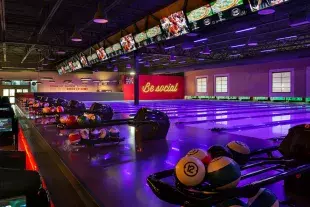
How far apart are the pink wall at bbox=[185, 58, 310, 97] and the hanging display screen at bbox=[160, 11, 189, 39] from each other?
465 inches

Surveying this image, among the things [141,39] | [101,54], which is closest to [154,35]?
[141,39]

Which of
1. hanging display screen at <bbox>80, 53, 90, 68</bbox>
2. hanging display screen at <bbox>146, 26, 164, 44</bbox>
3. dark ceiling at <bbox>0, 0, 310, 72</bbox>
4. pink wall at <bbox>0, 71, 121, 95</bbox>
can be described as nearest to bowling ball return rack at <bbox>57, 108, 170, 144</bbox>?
hanging display screen at <bbox>146, 26, 164, 44</bbox>

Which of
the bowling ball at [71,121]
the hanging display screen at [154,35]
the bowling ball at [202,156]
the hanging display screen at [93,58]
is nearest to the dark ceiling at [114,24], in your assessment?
the hanging display screen at [93,58]

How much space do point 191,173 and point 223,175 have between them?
169 millimetres

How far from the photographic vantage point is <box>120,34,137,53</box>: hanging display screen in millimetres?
9651

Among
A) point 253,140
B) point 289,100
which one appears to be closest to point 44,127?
point 253,140

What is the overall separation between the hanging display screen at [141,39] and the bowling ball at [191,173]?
760 centimetres

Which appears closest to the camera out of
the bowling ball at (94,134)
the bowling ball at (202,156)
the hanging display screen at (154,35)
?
the bowling ball at (202,156)

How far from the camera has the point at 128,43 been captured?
9.91 meters

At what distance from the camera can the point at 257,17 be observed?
876 cm

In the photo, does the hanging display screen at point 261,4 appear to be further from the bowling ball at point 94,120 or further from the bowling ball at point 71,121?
the bowling ball at point 71,121

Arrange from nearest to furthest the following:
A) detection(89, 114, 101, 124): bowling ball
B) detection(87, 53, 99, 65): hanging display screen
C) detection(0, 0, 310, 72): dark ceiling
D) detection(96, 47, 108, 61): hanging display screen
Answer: detection(89, 114, 101, 124): bowling ball < detection(0, 0, 310, 72): dark ceiling < detection(96, 47, 108, 61): hanging display screen < detection(87, 53, 99, 65): hanging display screen

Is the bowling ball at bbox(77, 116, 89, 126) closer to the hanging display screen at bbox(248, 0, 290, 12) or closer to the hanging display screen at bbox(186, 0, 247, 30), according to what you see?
the hanging display screen at bbox(186, 0, 247, 30)

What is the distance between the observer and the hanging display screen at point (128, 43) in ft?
31.7
